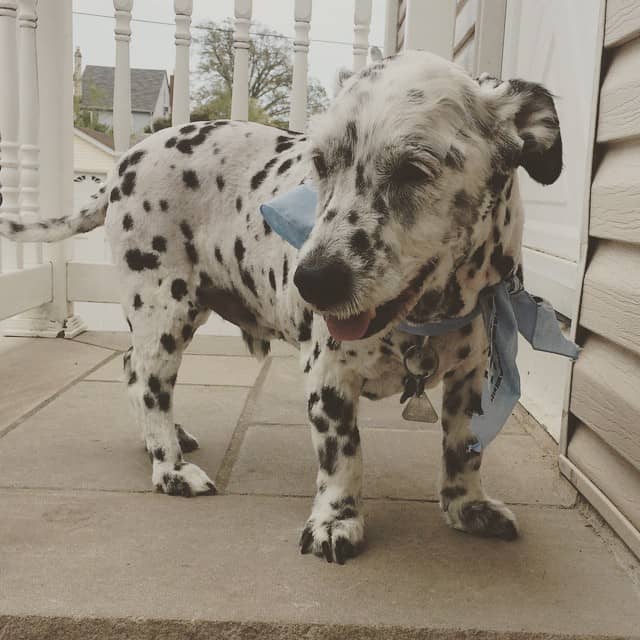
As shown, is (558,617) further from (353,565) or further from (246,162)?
(246,162)

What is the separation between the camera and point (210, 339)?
546 cm

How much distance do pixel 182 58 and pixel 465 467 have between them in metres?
3.59

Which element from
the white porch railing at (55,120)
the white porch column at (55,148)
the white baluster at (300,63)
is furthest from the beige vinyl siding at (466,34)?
the white porch column at (55,148)

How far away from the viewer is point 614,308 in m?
2.38

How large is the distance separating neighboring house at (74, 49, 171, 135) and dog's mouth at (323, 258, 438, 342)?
23202 millimetres

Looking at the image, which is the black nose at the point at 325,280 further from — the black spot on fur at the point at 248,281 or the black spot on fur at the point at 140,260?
the black spot on fur at the point at 140,260

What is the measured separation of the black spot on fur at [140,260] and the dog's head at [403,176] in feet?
3.33

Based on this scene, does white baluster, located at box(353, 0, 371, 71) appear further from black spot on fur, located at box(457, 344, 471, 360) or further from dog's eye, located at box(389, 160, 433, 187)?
dog's eye, located at box(389, 160, 433, 187)

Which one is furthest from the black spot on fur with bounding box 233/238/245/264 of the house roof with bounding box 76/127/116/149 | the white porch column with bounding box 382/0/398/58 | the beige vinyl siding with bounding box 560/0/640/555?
the house roof with bounding box 76/127/116/149

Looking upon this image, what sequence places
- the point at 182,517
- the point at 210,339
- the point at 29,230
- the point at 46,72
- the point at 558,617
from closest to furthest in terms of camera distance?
the point at 558,617, the point at 182,517, the point at 29,230, the point at 46,72, the point at 210,339

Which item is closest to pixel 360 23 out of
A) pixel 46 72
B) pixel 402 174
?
pixel 46 72

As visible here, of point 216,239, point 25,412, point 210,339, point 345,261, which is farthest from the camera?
point 210,339

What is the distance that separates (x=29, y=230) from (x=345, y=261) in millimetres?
1863

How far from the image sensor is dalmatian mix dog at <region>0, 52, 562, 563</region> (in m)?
1.76
